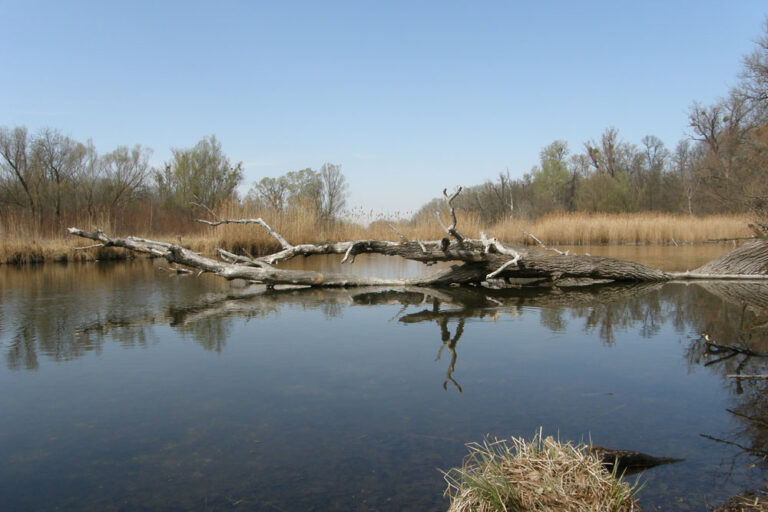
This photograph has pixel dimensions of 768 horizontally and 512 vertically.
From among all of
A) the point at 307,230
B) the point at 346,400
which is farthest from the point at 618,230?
the point at 346,400

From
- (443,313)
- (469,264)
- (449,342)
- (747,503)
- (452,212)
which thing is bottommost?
(747,503)

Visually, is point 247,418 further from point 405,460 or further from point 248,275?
point 248,275

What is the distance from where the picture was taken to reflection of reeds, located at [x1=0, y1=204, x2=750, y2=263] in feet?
52.4

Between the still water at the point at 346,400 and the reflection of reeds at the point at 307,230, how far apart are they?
299 inches

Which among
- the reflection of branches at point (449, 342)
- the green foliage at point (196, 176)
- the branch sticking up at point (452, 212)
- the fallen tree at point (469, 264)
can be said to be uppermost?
the green foliage at point (196, 176)

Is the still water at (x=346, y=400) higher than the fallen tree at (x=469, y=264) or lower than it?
lower

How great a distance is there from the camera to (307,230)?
16938mm

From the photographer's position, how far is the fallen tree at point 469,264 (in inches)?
357

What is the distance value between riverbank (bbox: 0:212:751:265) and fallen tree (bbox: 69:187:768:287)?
7.24ft

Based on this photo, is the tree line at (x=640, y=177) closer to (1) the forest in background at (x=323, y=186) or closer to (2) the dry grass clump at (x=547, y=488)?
(1) the forest in background at (x=323, y=186)

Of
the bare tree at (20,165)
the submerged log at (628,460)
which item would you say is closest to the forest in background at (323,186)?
the bare tree at (20,165)

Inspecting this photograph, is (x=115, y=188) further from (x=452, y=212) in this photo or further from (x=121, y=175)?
(x=452, y=212)

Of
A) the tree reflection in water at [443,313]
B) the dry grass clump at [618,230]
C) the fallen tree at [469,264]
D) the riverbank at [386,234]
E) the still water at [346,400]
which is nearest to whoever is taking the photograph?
the still water at [346,400]

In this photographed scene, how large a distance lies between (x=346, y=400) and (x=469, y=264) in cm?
621
